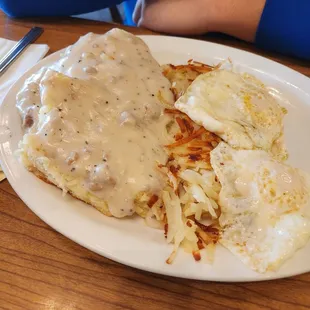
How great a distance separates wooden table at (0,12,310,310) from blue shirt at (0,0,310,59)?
3.99 feet

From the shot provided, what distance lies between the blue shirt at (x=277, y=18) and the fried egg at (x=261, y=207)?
0.86 metres

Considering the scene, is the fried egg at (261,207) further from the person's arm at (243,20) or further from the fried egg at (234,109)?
the person's arm at (243,20)

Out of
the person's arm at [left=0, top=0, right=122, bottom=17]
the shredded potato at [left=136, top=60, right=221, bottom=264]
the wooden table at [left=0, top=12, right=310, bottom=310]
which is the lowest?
the wooden table at [left=0, top=12, right=310, bottom=310]

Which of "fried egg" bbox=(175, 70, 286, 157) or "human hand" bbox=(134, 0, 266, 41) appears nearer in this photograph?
"fried egg" bbox=(175, 70, 286, 157)

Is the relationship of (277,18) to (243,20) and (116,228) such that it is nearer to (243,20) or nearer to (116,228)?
(243,20)

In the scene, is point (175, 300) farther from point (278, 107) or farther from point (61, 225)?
point (278, 107)

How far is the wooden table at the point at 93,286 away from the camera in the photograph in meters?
1.04

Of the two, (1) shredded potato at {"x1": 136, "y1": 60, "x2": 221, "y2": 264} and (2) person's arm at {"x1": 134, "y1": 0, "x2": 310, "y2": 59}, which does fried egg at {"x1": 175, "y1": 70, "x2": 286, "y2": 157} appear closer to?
(1) shredded potato at {"x1": 136, "y1": 60, "x2": 221, "y2": 264}

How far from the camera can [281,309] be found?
1043mm

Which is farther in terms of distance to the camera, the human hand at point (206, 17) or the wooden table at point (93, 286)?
the human hand at point (206, 17)

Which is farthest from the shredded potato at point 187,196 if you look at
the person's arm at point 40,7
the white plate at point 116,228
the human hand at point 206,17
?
the person's arm at point 40,7

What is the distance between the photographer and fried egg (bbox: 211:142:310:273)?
1.04 metres

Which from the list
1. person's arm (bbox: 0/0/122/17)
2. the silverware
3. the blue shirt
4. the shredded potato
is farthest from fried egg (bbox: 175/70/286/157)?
person's arm (bbox: 0/0/122/17)

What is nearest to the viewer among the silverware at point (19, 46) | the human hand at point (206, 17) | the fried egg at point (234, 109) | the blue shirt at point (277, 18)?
the fried egg at point (234, 109)
